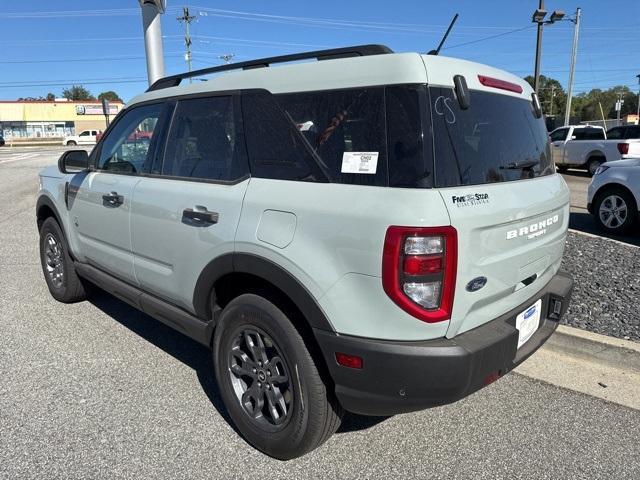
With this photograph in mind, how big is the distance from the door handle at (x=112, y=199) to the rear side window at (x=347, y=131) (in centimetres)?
162

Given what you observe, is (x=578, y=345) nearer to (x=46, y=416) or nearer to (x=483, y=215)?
(x=483, y=215)

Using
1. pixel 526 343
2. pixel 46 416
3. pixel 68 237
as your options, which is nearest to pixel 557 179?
pixel 526 343

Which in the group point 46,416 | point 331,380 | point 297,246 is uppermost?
point 297,246

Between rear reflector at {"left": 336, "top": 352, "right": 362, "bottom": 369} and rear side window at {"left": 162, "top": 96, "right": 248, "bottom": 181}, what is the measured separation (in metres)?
1.07

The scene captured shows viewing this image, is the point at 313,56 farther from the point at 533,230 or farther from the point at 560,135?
the point at 560,135

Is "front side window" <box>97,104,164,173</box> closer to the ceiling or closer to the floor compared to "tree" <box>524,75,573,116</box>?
closer to the floor

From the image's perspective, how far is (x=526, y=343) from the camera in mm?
2594

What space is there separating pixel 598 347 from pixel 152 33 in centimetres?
799

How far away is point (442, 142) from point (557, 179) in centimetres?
129

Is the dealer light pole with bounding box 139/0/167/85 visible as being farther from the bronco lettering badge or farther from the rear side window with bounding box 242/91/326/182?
the bronco lettering badge

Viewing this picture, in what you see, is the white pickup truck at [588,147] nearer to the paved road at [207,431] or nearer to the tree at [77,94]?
the paved road at [207,431]

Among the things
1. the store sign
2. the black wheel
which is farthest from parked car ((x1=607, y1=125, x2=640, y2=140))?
the store sign

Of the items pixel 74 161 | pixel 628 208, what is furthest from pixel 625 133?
pixel 74 161

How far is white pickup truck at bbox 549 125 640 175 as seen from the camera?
574 inches
